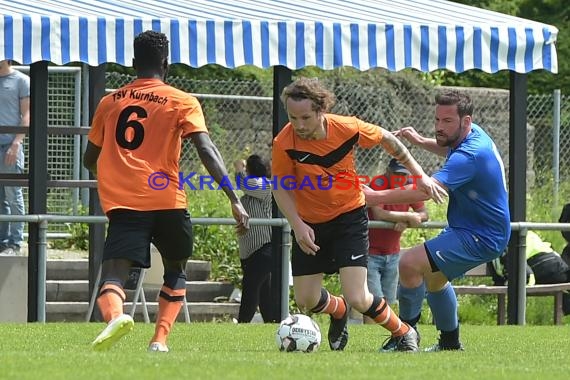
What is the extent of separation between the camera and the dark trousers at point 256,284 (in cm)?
1477

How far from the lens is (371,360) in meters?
8.84

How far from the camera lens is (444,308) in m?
10.1

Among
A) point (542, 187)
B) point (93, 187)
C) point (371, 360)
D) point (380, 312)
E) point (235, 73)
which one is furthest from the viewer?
point (235, 73)

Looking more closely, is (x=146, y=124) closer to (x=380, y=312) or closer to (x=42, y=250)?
(x=380, y=312)

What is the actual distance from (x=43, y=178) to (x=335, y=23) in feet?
9.79

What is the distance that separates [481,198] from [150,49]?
8.21ft

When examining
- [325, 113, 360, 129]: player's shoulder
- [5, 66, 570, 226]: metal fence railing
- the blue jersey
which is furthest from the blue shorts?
[5, 66, 570, 226]: metal fence railing

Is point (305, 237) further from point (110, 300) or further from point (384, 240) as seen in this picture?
point (384, 240)

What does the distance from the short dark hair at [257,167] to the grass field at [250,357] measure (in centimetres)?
297

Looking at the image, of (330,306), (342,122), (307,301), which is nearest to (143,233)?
(307,301)

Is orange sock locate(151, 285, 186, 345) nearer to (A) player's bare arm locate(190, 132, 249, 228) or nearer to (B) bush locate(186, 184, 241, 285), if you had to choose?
(A) player's bare arm locate(190, 132, 249, 228)

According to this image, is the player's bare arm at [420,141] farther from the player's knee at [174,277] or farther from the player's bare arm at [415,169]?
the player's knee at [174,277]

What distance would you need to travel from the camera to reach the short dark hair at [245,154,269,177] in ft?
49.6

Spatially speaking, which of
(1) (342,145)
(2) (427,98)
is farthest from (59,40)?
(2) (427,98)
